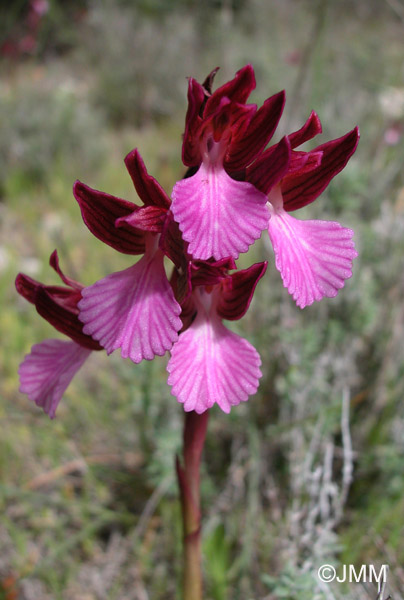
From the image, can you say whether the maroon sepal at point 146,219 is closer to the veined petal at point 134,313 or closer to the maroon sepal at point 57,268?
the veined petal at point 134,313

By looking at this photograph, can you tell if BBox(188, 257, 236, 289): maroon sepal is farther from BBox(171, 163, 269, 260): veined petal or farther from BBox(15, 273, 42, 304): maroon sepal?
BBox(15, 273, 42, 304): maroon sepal

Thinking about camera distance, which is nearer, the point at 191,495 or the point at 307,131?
the point at 307,131

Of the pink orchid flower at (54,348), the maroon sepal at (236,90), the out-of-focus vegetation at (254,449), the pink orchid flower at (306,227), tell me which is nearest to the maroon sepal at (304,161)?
the pink orchid flower at (306,227)

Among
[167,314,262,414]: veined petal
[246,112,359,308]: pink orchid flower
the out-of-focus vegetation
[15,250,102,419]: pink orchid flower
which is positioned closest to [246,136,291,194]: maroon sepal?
[246,112,359,308]: pink orchid flower

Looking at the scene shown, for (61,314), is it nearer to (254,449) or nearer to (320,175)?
(320,175)

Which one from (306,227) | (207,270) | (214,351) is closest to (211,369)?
(214,351)

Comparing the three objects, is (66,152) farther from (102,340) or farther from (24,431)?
(102,340)
